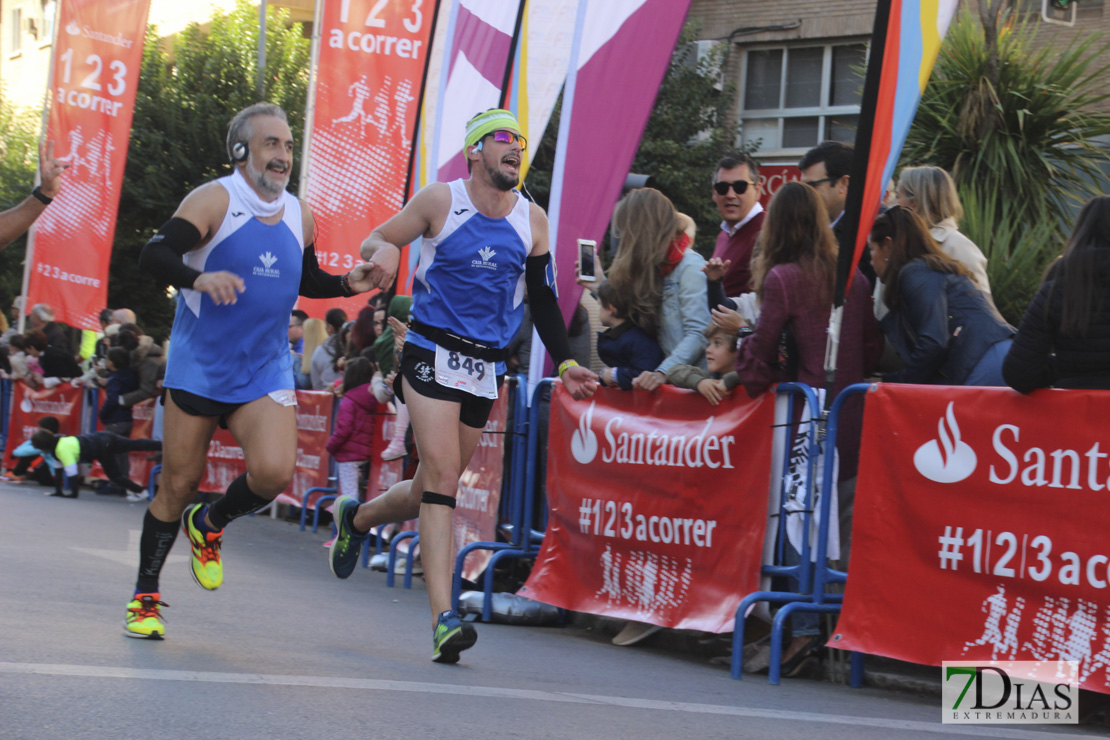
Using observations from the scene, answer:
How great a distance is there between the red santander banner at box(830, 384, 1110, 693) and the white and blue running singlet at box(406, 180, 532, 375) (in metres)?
1.55

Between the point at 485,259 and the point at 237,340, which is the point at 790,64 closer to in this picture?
the point at 485,259

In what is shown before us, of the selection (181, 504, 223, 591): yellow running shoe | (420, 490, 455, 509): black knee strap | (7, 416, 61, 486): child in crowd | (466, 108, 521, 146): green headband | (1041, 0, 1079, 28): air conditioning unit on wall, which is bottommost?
(7, 416, 61, 486): child in crowd

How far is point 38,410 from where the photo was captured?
1738cm

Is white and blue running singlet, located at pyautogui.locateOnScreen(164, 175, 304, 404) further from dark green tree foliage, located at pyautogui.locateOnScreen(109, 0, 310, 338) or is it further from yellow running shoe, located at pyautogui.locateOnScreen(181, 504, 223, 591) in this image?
dark green tree foliage, located at pyautogui.locateOnScreen(109, 0, 310, 338)

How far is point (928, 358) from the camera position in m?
5.89

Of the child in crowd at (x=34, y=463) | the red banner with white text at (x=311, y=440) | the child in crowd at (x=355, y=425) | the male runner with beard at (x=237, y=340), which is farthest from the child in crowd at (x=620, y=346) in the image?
the child in crowd at (x=34, y=463)

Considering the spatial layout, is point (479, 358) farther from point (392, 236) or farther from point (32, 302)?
point (32, 302)

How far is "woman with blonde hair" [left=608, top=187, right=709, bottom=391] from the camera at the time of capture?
7055 mm

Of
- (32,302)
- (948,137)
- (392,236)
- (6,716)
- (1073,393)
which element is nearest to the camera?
(6,716)

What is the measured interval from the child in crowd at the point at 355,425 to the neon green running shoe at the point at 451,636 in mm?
5795

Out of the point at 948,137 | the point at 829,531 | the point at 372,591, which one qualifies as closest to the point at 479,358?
the point at 829,531

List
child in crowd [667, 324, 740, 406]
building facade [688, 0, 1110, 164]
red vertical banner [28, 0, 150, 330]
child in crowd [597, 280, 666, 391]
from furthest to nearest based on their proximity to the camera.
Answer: building facade [688, 0, 1110, 164] → red vertical banner [28, 0, 150, 330] → child in crowd [597, 280, 666, 391] → child in crowd [667, 324, 740, 406]

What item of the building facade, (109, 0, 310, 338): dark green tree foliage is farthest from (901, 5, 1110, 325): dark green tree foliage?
(109, 0, 310, 338): dark green tree foliage

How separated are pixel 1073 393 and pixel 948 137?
8.21 meters
